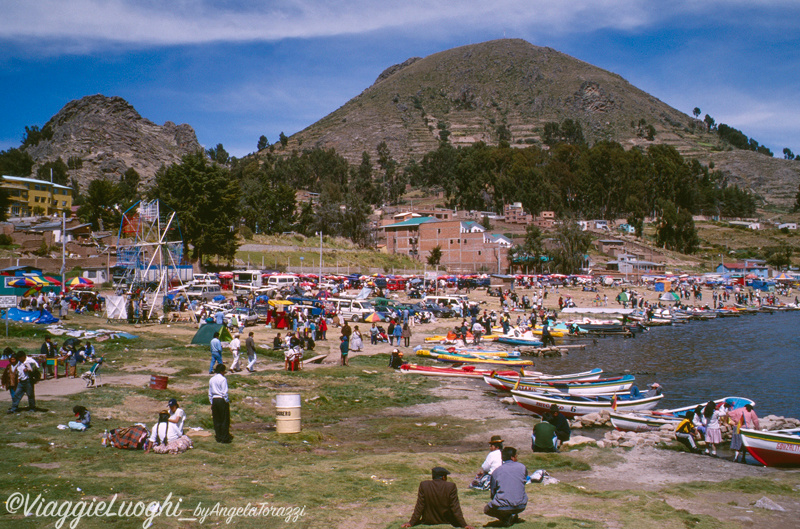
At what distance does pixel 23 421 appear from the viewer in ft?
43.5

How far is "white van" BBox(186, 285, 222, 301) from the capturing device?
45.2 m

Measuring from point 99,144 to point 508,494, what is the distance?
630ft

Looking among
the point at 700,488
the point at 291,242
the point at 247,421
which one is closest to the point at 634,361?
the point at 700,488

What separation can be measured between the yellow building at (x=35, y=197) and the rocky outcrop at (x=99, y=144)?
51240 millimetres

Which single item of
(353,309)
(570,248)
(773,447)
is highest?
(570,248)

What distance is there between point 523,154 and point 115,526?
142 m

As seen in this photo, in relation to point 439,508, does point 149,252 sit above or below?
above

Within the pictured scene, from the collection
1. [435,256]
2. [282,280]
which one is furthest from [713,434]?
[435,256]

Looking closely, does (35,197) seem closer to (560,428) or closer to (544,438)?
(560,428)

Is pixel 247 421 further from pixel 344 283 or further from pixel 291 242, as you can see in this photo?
pixel 291 242

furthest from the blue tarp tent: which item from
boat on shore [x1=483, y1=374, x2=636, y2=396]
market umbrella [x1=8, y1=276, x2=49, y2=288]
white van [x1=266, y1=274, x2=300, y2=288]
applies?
white van [x1=266, y1=274, x2=300, y2=288]

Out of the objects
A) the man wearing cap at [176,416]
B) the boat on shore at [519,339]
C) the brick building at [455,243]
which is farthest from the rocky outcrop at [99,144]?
the man wearing cap at [176,416]

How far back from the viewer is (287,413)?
14445mm

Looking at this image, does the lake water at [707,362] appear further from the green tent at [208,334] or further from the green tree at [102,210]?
the green tree at [102,210]
